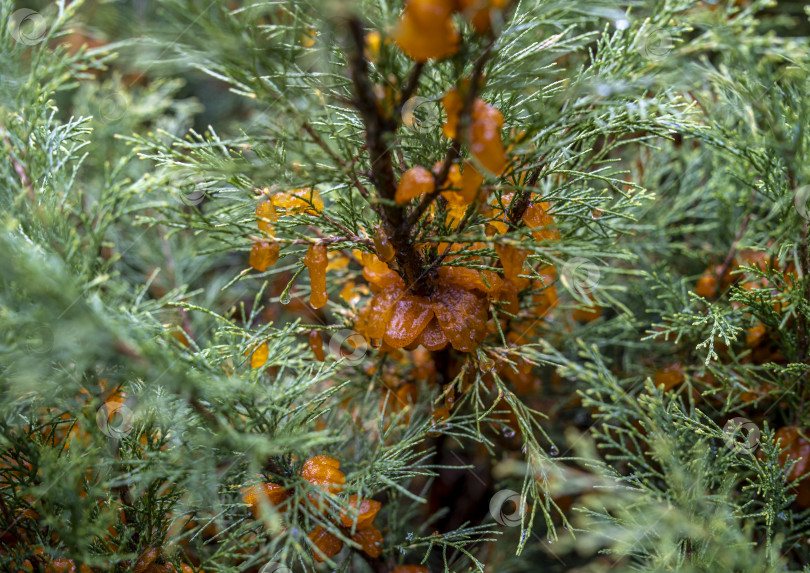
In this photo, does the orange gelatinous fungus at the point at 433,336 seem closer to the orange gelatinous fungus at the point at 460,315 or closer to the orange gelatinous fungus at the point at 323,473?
the orange gelatinous fungus at the point at 460,315

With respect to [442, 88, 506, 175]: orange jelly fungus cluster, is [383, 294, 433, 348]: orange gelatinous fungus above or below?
below

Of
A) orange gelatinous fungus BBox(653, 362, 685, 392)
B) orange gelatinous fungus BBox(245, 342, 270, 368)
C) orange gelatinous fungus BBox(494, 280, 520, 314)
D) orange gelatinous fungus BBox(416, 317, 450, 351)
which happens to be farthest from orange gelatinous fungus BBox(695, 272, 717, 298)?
orange gelatinous fungus BBox(245, 342, 270, 368)

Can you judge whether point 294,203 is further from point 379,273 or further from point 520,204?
point 520,204

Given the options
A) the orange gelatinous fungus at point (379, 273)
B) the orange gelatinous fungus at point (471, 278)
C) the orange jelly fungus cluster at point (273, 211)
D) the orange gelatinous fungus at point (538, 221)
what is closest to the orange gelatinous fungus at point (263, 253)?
the orange jelly fungus cluster at point (273, 211)

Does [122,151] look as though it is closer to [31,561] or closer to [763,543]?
[31,561]

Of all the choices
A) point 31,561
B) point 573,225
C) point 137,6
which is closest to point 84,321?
point 31,561

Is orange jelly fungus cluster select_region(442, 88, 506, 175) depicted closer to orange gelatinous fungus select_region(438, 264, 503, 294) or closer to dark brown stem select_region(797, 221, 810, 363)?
orange gelatinous fungus select_region(438, 264, 503, 294)

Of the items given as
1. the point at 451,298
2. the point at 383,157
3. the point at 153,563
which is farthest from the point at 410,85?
the point at 153,563
